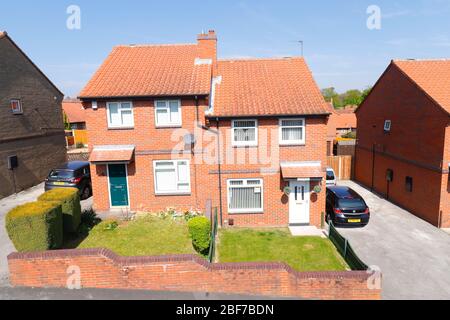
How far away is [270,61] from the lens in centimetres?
1608

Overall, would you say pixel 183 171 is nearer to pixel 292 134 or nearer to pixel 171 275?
pixel 292 134

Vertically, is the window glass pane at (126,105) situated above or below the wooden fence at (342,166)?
above

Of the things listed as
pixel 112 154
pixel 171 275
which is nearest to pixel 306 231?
pixel 171 275

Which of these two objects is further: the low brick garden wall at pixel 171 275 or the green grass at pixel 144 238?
the green grass at pixel 144 238

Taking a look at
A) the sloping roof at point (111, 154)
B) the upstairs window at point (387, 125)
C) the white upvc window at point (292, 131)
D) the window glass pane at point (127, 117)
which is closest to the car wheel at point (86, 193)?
the sloping roof at point (111, 154)

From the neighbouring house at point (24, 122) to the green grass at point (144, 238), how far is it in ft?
31.8

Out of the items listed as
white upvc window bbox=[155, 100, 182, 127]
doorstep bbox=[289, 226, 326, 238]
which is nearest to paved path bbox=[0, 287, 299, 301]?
doorstep bbox=[289, 226, 326, 238]

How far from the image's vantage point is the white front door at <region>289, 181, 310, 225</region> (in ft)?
42.9

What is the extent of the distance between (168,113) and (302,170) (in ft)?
20.5

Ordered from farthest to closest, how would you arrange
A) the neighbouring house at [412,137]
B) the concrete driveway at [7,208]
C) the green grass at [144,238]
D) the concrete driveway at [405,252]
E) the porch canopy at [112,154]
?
the neighbouring house at [412,137], the porch canopy at [112,154], the green grass at [144,238], the concrete driveway at [7,208], the concrete driveway at [405,252]

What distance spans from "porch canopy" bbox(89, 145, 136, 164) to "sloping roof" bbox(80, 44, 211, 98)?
227 cm

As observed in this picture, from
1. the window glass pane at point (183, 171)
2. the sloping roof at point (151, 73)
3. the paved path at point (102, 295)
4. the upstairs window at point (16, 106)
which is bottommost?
the paved path at point (102, 295)

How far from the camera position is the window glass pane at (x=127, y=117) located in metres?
13.0

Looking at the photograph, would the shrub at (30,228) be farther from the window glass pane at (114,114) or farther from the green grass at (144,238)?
the window glass pane at (114,114)
